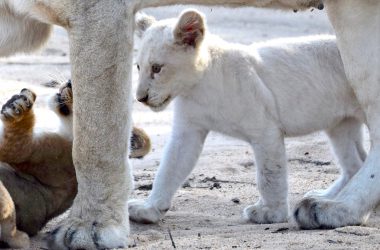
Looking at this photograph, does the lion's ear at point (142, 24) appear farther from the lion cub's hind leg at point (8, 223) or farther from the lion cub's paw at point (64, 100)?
the lion cub's hind leg at point (8, 223)

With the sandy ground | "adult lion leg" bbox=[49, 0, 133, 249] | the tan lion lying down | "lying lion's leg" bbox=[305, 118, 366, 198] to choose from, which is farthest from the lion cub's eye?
→ "lying lion's leg" bbox=[305, 118, 366, 198]

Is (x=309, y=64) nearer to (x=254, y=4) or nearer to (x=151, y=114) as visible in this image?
(x=254, y=4)

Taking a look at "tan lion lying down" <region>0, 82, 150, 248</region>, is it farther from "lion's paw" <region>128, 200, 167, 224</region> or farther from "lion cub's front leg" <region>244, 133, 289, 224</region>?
"lion cub's front leg" <region>244, 133, 289, 224</region>

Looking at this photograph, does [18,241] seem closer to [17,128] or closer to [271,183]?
[17,128]

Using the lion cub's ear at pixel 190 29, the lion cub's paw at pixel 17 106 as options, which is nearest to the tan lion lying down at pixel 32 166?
the lion cub's paw at pixel 17 106

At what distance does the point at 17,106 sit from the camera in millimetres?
6215

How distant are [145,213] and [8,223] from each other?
3.51ft

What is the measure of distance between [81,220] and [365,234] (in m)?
1.31

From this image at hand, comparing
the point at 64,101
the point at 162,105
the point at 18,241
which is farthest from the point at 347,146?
the point at 18,241

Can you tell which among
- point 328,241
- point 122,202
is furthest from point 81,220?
point 328,241

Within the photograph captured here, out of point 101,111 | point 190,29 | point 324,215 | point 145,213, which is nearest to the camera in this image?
point 101,111

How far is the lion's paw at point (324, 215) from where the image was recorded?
606 cm

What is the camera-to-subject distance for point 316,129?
7.22 metres

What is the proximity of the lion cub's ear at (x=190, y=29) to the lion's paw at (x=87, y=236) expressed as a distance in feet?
4.84
